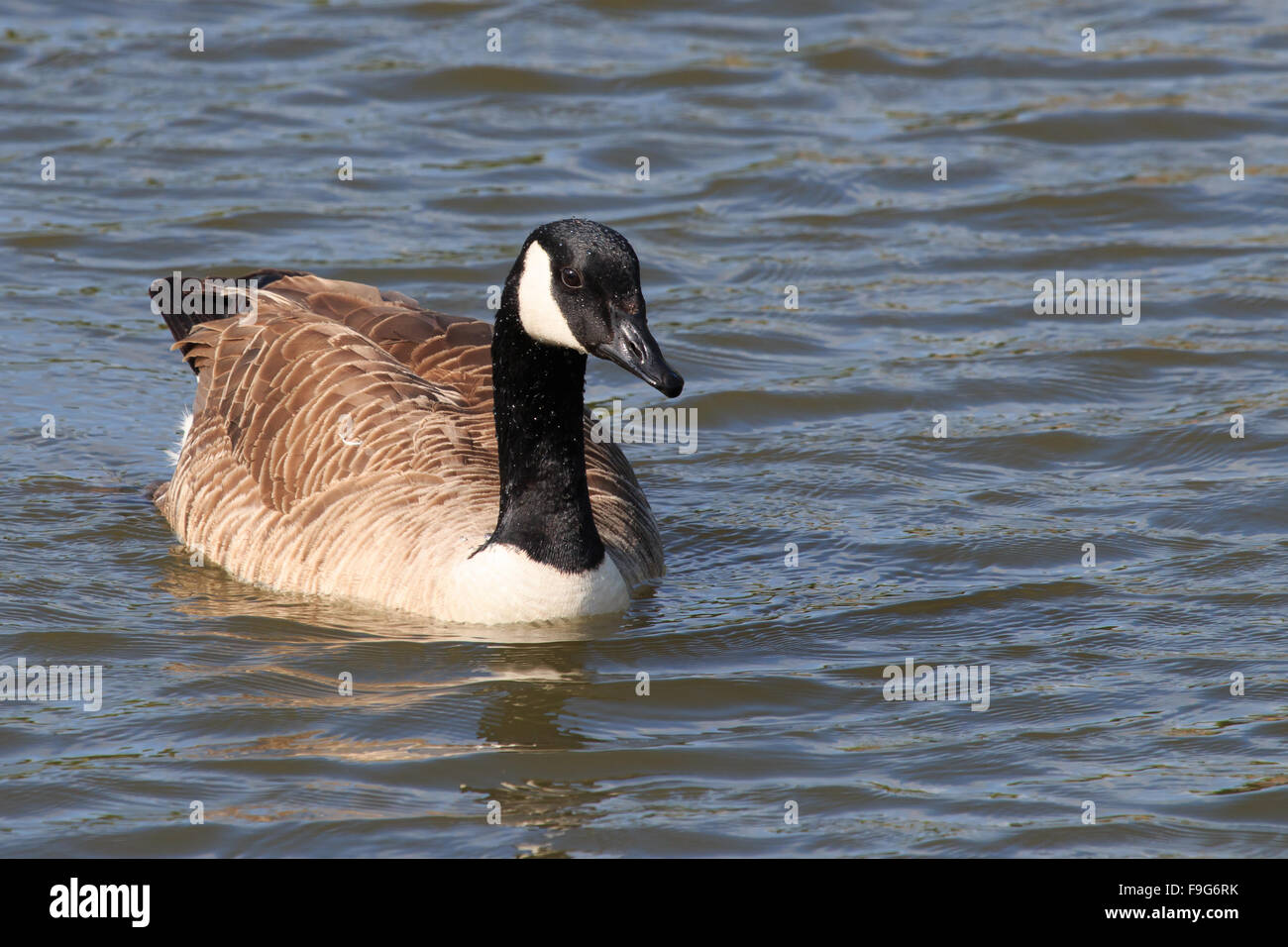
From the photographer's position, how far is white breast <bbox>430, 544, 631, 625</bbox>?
354 inches

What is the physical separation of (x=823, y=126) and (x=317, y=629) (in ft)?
31.9

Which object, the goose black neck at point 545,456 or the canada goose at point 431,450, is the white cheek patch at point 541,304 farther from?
the goose black neck at point 545,456

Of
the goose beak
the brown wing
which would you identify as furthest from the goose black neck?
the goose beak

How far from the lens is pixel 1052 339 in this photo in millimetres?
13469

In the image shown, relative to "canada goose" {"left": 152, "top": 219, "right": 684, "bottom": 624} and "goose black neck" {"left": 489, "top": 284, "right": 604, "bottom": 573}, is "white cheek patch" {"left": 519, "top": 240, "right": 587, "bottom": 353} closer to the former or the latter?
"canada goose" {"left": 152, "top": 219, "right": 684, "bottom": 624}

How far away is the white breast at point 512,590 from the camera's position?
9000 mm

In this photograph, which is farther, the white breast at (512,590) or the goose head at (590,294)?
the white breast at (512,590)

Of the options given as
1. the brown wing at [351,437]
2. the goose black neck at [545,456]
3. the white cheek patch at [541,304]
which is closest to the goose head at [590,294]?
the white cheek patch at [541,304]

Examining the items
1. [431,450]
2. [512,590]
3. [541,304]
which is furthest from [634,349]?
[431,450]

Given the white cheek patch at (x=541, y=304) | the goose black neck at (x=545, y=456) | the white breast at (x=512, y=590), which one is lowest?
the white breast at (x=512, y=590)

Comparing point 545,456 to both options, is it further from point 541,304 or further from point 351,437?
point 351,437

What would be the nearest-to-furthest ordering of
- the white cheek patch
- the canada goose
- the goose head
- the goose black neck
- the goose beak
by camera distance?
the goose beak → the goose head → the white cheek patch → the canada goose → the goose black neck

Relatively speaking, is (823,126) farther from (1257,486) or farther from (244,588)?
(244,588)

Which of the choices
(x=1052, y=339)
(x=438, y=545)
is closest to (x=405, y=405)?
(x=438, y=545)
